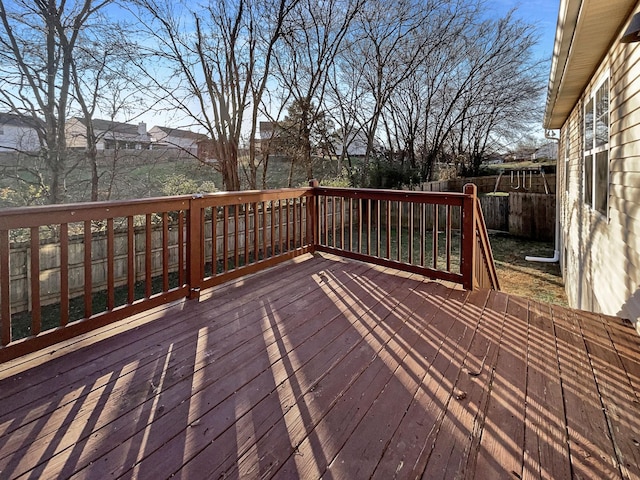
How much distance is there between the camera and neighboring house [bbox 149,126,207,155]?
565cm

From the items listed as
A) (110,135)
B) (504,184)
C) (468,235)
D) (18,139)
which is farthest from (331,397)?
(504,184)

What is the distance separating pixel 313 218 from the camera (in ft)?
15.4

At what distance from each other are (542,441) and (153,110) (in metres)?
5.97

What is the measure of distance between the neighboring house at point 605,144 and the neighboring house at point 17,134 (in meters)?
5.41

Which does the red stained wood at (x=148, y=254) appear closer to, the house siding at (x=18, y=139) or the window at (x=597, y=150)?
the house siding at (x=18, y=139)

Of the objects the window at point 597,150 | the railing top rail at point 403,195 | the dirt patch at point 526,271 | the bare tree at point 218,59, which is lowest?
the dirt patch at point 526,271

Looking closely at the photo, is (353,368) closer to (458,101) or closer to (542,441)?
(542,441)

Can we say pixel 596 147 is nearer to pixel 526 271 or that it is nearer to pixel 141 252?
pixel 526 271

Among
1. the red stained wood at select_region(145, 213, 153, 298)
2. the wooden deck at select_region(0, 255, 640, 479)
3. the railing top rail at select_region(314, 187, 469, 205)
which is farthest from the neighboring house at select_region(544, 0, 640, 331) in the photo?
the red stained wood at select_region(145, 213, 153, 298)

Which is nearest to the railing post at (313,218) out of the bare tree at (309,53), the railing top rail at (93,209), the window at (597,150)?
the railing top rail at (93,209)

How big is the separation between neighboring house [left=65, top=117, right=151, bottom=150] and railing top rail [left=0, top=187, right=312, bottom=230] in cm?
274

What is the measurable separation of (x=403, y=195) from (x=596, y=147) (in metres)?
1.96

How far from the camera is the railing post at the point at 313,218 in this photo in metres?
4.62

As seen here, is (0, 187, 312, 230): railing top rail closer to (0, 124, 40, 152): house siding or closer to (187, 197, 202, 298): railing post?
(187, 197, 202, 298): railing post
